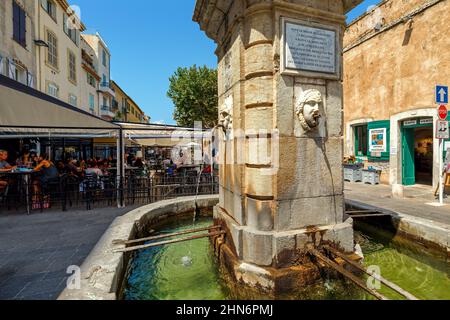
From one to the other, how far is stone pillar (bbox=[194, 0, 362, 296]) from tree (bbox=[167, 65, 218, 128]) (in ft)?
61.3

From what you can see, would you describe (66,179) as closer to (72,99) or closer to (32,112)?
(32,112)

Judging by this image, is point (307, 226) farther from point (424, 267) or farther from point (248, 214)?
point (424, 267)

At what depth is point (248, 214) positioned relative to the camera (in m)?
3.27

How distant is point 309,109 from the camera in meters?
3.08

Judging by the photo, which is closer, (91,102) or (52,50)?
(52,50)

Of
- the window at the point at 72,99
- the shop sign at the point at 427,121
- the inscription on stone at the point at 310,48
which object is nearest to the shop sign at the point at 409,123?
the shop sign at the point at 427,121

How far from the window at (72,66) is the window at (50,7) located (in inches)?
109

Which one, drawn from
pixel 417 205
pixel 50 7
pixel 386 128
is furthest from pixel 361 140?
pixel 50 7

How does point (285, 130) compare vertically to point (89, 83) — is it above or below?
below

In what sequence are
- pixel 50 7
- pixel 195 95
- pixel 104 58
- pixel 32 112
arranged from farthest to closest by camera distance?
pixel 104 58 < pixel 195 95 < pixel 50 7 < pixel 32 112

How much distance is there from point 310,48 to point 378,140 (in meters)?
10.2

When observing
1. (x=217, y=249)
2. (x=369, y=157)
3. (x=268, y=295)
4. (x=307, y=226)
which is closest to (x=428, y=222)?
(x=307, y=226)

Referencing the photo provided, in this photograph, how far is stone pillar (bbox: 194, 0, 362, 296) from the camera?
10.0ft
